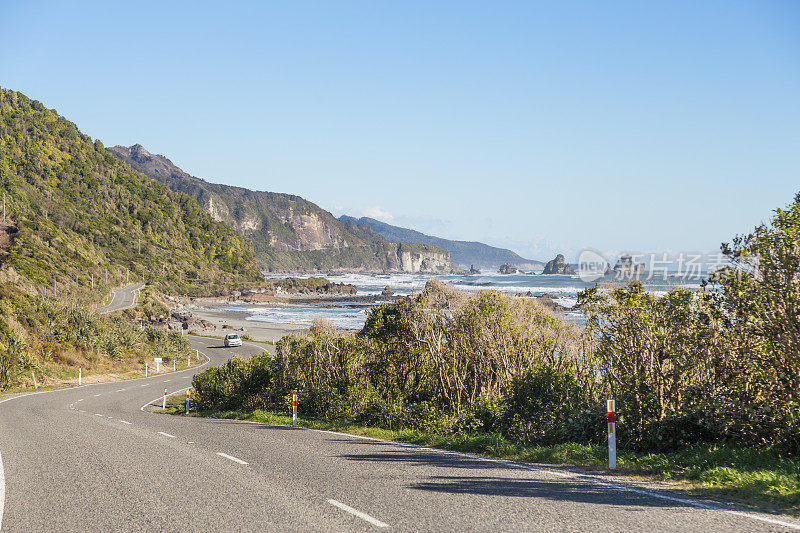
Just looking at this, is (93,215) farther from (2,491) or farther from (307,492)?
(307,492)

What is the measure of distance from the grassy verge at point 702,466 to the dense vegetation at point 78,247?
95.2 ft

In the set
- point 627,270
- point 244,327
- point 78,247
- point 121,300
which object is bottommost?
point 244,327

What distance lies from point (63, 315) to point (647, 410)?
140ft

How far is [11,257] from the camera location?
69.4 m

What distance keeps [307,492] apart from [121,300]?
85.3 meters

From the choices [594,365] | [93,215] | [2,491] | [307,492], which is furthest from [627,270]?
[93,215]

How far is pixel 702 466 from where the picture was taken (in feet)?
25.7

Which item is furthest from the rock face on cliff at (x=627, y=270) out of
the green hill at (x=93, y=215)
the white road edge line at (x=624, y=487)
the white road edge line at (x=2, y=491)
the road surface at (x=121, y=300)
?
the green hill at (x=93, y=215)

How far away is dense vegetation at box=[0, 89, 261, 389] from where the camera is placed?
4044 centimetres

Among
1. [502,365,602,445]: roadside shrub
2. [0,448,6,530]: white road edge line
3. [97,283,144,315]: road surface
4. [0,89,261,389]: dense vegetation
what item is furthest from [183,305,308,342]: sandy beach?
[0,448,6,530]: white road edge line

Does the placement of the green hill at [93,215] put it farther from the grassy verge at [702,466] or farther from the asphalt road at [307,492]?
the grassy verge at [702,466]

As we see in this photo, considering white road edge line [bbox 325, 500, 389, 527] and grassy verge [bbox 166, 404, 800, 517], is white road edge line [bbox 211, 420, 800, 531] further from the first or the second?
white road edge line [bbox 325, 500, 389, 527]

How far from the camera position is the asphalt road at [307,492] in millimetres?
6062

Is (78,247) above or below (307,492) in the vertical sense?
above
